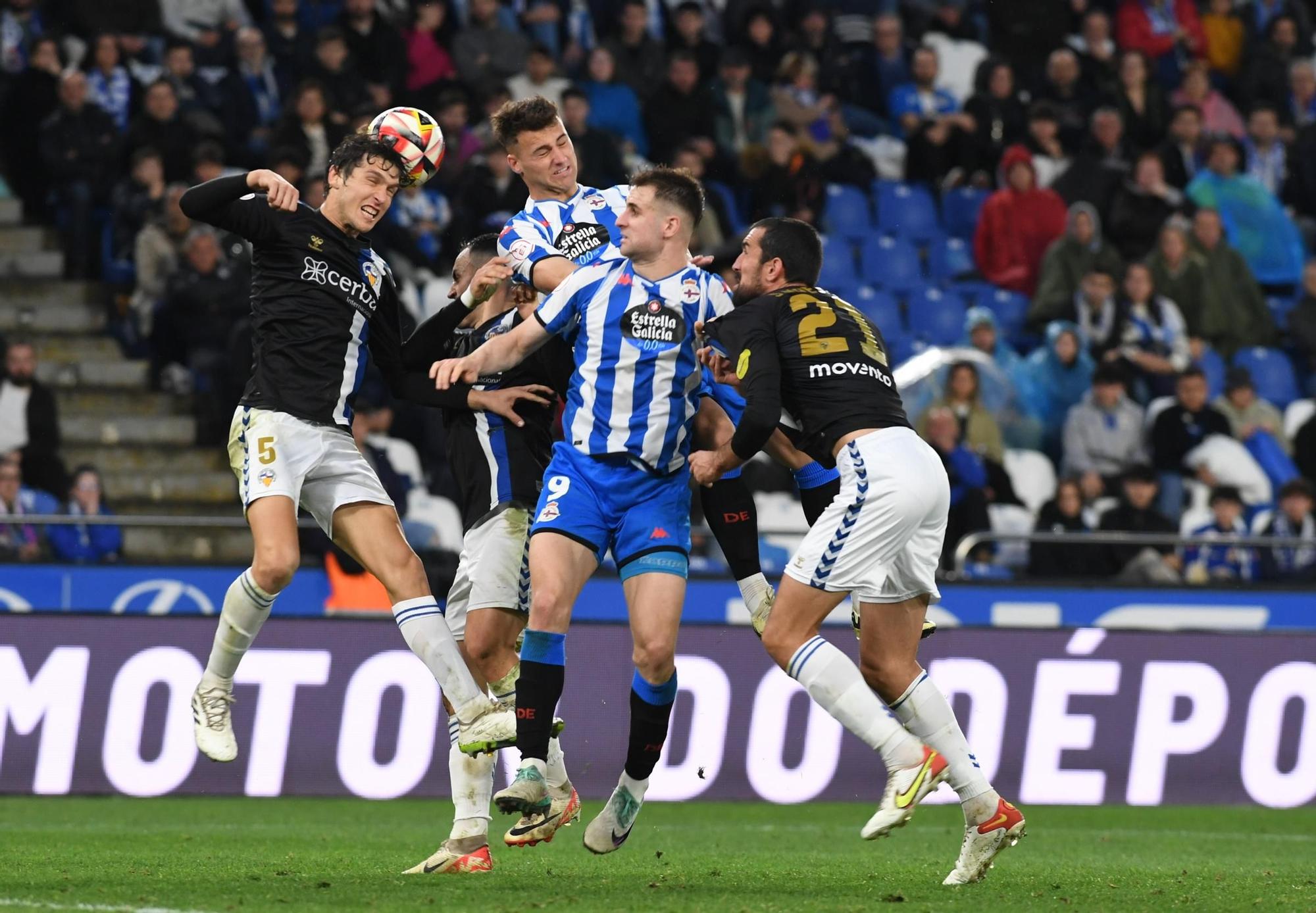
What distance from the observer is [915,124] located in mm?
17969

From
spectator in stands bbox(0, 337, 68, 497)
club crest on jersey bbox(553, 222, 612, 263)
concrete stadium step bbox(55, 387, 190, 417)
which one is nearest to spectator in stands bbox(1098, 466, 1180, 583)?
club crest on jersey bbox(553, 222, 612, 263)

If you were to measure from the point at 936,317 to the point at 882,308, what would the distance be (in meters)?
0.52

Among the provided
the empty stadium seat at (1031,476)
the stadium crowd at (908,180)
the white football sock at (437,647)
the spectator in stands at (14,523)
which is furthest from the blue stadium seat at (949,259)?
the white football sock at (437,647)

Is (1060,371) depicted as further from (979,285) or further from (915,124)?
(915,124)

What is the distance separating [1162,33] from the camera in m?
19.9

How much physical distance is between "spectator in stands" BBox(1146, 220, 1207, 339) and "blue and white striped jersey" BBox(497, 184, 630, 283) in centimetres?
1000

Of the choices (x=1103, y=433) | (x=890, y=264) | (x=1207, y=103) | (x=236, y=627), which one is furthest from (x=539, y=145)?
(x=1207, y=103)

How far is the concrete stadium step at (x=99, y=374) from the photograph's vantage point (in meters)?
14.8

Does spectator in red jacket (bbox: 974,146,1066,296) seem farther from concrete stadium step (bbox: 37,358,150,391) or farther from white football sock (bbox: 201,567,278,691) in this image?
white football sock (bbox: 201,567,278,691)

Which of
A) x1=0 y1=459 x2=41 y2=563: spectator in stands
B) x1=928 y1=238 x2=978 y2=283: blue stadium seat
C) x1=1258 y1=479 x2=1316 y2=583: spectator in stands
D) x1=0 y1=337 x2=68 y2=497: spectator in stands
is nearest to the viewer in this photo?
x1=0 y1=459 x2=41 y2=563: spectator in stands

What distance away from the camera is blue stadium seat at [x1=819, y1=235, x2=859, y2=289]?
16.5 metres

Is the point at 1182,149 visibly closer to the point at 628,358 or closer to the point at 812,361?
the point at 812,361

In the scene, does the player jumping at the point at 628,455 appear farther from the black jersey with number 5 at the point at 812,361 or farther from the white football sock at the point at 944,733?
the white football sock at the point at 944,733

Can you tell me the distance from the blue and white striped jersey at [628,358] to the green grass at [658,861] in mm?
1656
